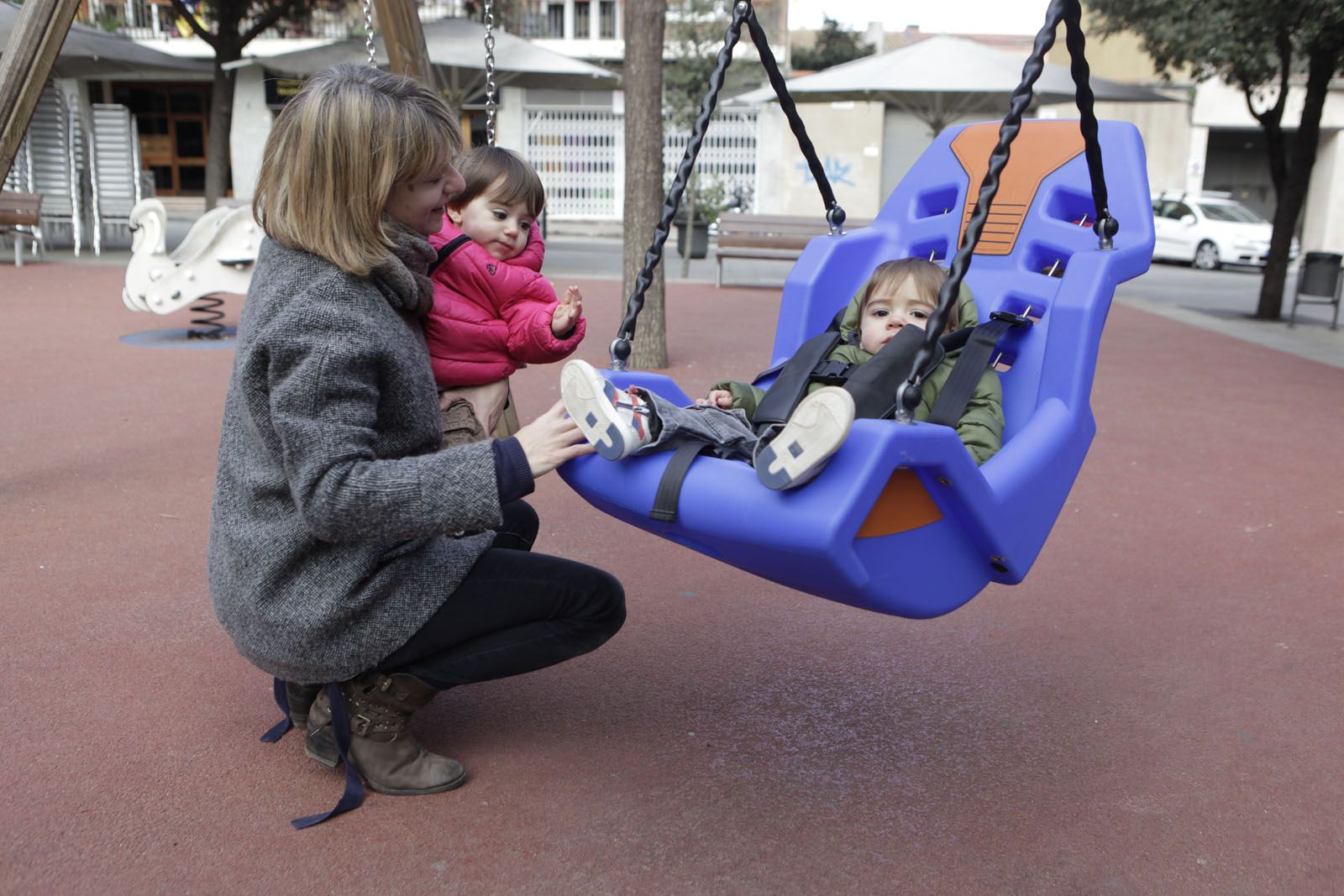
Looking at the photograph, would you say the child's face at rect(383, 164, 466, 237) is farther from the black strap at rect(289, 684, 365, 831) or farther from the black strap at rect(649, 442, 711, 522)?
the black strap at rect(289, 684, 365, 831)

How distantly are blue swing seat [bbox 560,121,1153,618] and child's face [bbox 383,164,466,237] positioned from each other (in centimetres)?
49

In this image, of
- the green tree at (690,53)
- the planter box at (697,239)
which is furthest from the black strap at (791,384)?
the green tree at (690,53)

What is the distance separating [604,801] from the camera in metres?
2.53

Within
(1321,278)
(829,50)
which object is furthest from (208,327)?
(829,50)

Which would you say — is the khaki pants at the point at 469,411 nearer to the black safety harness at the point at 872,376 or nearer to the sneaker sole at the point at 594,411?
the black safety harness at the point at 872,376

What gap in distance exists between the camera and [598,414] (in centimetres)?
214

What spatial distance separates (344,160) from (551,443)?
0.63 m

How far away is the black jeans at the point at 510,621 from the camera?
2338 mm

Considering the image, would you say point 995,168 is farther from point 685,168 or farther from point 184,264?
point 184,264

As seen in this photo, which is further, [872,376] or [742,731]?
[742,731]

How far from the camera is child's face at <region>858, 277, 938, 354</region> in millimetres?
2881

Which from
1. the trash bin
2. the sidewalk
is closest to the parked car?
the sidewalk

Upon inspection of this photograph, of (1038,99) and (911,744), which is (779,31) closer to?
(1038,99)

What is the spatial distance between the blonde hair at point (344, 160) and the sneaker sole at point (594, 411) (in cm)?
42
